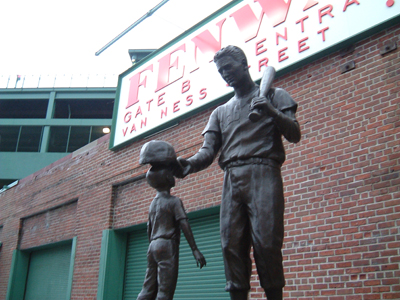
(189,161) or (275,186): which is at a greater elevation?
(189,161)

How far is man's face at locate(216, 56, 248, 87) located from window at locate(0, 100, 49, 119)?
28.0 metres

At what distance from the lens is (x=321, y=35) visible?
6723mm

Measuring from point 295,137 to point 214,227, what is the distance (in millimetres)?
5438

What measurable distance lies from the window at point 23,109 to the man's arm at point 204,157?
27.9 meters

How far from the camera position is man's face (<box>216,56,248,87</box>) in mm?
3160

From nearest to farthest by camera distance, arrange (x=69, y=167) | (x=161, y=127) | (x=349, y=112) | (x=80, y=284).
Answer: (x=349, y=112) < (x=161, y=127) < (x=80, y=284) < (x=69, y=167)

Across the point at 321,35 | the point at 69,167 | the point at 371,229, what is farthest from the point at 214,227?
the point at 69,167

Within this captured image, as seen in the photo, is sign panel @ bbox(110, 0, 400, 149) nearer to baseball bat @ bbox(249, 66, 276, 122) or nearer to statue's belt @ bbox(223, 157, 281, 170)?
baseball bat @ bbox(249, 66, 276, 122)

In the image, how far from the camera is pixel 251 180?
9.50 feet

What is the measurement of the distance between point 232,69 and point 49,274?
→ 11593mm

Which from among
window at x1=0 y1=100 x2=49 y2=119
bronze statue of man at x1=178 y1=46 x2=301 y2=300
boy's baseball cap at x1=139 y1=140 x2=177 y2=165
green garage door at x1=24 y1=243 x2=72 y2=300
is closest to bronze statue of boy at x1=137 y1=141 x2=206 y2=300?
boy's baseball cap at x1=139 y1=140 x2=177 y2=165

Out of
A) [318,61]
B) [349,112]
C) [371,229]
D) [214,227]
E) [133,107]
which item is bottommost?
[371,229]

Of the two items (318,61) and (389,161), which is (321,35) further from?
(389,161)

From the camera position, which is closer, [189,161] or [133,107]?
[189,161]
